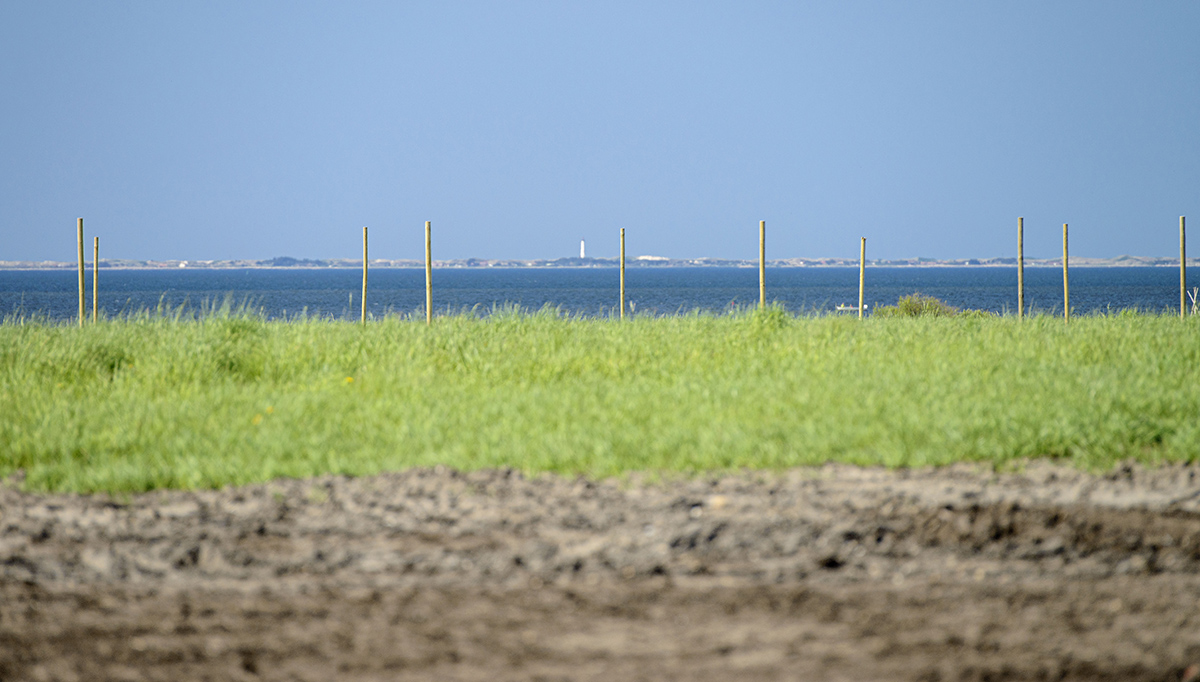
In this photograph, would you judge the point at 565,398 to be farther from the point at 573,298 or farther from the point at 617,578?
the point at 573,298

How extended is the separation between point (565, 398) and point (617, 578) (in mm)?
4078

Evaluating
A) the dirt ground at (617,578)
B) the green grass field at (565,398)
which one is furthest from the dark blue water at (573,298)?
the dirt ground at (617,578)

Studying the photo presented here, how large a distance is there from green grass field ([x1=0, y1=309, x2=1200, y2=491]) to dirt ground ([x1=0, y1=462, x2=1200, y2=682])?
1.54 feet

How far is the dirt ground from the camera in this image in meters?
3.42

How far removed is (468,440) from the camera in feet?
22.8

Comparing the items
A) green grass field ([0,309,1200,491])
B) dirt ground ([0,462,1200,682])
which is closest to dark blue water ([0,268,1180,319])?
green grass field ([0,309,1200,491])

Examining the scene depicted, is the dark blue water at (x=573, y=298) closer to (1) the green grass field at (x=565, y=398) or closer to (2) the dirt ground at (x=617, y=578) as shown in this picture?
(1) the green grass field at (x=565, y=398)

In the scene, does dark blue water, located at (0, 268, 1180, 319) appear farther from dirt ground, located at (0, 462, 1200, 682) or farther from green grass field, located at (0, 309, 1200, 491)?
dirt ground, located at (0, 462, 1200, 682)

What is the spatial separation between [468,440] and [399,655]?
11.5 feet

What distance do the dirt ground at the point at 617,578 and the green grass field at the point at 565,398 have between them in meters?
0.47

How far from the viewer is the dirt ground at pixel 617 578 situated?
11.2 feet

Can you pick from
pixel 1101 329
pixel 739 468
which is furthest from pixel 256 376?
pixel 1101 329

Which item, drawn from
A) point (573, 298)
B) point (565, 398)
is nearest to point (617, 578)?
point (565, 398)

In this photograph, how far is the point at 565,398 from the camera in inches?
327
